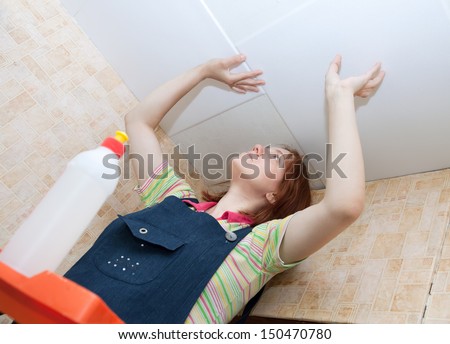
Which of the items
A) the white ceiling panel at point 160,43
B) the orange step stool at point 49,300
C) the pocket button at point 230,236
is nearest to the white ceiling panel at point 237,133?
the white ceiling panel at point 160,43

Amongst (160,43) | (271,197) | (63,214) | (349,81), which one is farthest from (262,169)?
(63,214)

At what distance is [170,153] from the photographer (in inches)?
58.6

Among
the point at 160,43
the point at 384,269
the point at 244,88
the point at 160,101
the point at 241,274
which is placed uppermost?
the point at 160,43

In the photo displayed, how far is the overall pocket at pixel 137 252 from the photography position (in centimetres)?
90

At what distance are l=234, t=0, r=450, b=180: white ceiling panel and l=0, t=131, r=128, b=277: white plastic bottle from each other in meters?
0.56

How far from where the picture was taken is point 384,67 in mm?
980

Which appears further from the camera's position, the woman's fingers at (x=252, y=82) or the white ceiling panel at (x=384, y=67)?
the woman's fingers at (x=252, y=82)

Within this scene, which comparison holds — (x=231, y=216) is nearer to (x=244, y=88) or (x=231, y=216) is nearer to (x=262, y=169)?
(x=262, y=169)

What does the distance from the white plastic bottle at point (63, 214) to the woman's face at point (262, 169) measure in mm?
518

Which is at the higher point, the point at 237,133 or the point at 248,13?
the point at 248,13

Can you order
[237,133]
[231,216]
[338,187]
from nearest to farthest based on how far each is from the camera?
[338,187] < [231,216] < [237,133]

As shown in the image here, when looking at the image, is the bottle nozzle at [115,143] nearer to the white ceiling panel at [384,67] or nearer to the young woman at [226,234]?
the young woman at [226,234]

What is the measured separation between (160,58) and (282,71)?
0.40 metres

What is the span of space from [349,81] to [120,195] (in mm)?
808
